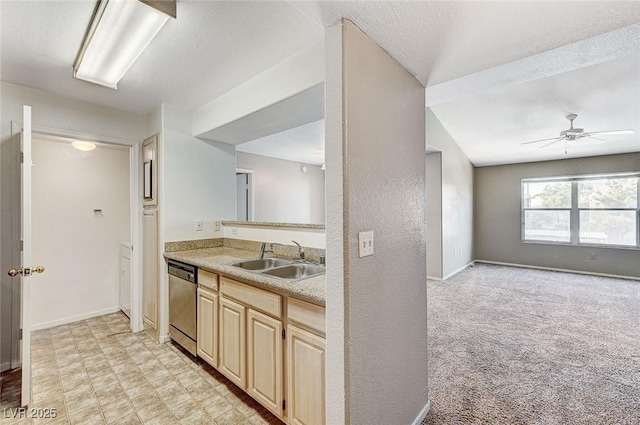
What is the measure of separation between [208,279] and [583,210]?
723 cm

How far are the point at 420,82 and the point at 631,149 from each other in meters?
6.12

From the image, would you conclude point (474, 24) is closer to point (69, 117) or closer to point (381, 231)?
point (381, 231)

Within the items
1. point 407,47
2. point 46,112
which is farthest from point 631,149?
point 46,112

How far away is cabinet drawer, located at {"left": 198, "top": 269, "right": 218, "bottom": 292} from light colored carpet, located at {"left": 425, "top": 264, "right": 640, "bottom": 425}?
1.71 m

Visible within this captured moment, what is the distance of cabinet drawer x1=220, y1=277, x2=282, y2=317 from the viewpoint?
5.57ft

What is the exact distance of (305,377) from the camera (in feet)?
5.03

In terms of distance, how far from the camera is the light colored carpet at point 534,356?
1886 millimetres

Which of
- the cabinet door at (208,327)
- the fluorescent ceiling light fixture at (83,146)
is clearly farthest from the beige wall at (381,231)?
the fluorescent ceiling light fixture at (83,146)

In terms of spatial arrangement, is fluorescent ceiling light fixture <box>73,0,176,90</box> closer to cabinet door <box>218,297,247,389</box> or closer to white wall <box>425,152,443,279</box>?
cabinet door <box>218,297,247,389</box>

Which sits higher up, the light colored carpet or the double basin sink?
the double basin sink

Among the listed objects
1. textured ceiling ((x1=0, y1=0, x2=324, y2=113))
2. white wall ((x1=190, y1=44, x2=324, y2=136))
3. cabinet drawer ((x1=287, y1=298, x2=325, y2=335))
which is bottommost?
cabinet drawer ((x1=287, y1=298, x2=325, y2=335))

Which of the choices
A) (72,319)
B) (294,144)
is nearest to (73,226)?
(72,319)

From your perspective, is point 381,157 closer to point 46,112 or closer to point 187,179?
point 187,179

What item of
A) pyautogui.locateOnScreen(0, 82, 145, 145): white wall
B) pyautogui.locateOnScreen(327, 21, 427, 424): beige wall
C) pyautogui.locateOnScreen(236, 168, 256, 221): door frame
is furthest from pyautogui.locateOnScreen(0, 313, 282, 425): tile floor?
pyautogui.locateOnScreen(236, 168, 256, 221): door frame
